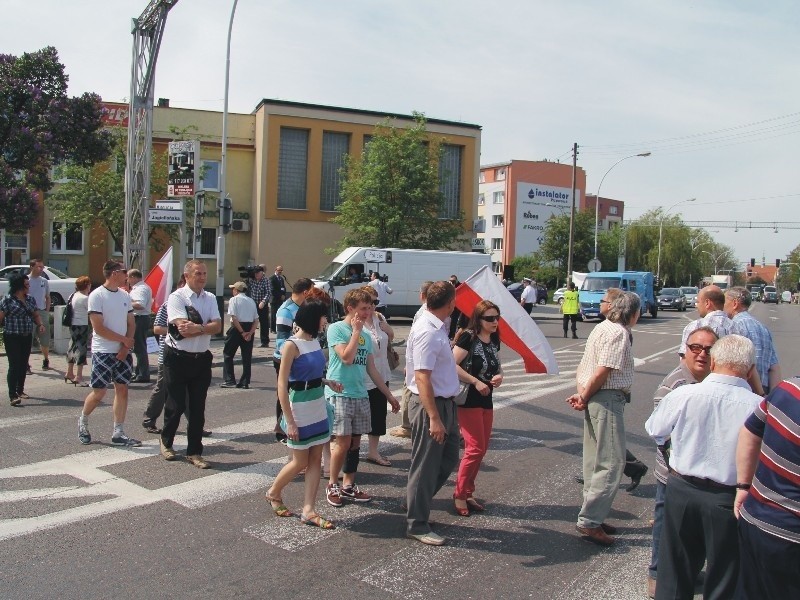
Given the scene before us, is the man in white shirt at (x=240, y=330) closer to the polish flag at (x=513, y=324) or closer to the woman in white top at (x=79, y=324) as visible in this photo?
the woman in white top at (x=79, y=324)

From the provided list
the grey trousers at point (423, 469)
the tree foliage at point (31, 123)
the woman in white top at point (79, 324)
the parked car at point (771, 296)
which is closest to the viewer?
the grey trousers at point (423, 469)

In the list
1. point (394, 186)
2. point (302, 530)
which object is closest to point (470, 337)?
point (302, 530)

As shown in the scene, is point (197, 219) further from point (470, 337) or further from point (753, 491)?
point (753, 491)

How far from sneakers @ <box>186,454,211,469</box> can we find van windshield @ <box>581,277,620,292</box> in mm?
26813

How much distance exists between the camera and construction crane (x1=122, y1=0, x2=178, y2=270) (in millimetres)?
15742

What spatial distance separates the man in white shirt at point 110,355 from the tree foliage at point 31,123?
46.5ft

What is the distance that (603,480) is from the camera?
5.02m

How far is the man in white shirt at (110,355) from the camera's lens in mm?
7414

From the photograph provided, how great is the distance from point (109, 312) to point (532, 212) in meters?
68.3

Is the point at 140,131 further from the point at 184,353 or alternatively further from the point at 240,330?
the point at 184,353

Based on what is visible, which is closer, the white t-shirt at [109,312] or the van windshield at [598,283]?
the white t-shirt at [109,312]

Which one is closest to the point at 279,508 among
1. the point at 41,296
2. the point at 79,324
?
the point at 79,324

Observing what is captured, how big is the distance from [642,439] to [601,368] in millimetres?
3893

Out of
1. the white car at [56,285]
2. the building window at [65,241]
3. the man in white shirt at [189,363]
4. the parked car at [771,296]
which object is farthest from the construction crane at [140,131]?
the parked car at [771,296]
